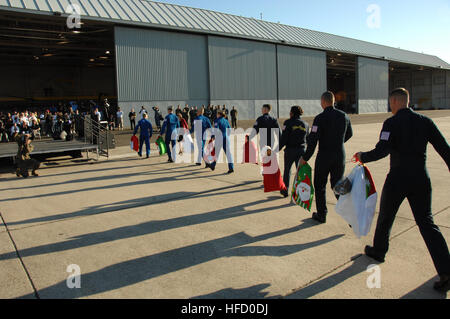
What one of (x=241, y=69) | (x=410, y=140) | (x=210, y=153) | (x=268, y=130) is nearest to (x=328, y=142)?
(x=410, y=140)

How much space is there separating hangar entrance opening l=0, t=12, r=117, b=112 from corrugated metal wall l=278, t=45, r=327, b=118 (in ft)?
54.8

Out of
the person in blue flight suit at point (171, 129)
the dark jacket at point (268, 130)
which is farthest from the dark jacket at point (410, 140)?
the person in blue flight suit at point (171, 129)

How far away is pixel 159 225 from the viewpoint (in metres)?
5.39

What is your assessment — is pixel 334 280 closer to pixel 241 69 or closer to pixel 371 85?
pixel 241 69

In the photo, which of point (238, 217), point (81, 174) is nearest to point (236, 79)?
point (81, 174)

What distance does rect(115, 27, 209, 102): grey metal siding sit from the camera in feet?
82.0

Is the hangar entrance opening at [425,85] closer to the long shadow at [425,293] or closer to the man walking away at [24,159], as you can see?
the man walking away at [24,159]

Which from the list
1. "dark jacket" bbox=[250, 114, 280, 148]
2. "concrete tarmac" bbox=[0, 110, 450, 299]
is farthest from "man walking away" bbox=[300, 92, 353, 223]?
"dark jacket" bbox=[250, 114, 280, 148]

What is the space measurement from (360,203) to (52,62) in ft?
140

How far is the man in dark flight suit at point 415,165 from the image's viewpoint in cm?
337

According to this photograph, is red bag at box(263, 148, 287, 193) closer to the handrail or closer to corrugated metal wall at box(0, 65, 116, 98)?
the handrail

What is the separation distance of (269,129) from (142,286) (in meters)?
4.69

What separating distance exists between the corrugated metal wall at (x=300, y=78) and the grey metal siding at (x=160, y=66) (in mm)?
9578
